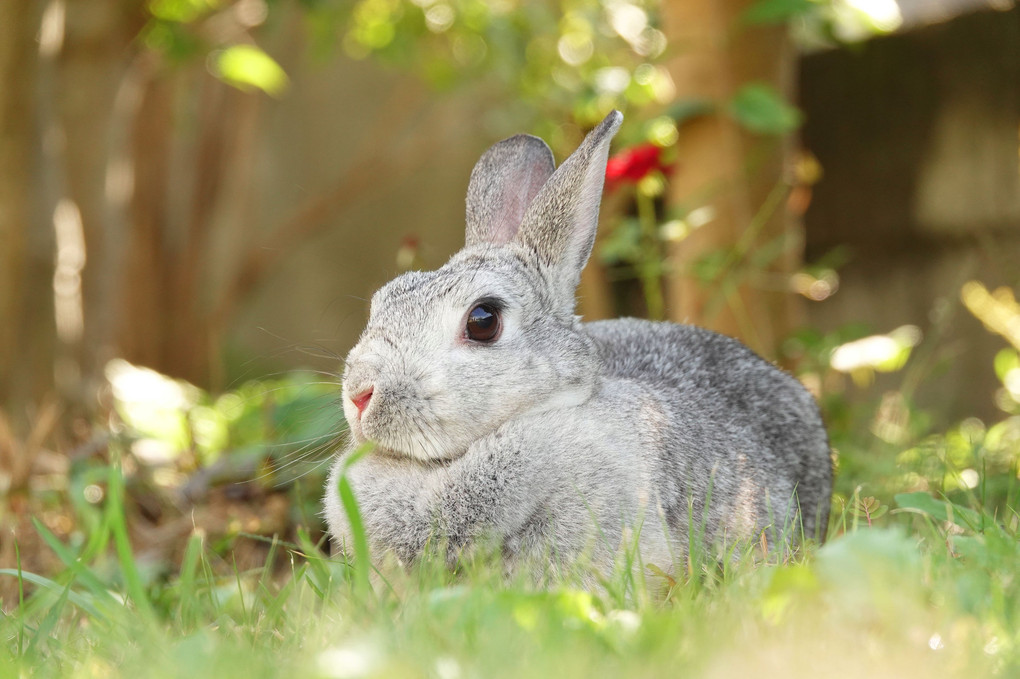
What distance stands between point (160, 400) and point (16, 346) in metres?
1.01

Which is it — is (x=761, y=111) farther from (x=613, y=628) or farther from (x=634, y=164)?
(x=613, y=628)

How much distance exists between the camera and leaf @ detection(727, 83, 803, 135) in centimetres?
345

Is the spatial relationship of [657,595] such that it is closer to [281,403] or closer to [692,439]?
[692,439]

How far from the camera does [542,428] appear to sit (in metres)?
2.25

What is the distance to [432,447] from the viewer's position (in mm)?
2252

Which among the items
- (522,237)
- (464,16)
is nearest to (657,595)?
(522,237)

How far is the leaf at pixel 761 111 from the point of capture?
345cm

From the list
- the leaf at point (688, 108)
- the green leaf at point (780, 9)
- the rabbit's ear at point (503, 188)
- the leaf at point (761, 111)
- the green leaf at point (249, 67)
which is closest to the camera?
the rabbit's ear at point (503, 188)

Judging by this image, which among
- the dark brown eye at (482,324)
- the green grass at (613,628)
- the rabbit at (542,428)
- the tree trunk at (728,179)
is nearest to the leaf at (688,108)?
the tree trunk at (728,179)

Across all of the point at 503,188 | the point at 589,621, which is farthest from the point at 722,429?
the point at 589,621

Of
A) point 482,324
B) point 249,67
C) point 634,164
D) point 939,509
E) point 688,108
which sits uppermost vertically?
point 249,67

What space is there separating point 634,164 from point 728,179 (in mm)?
594

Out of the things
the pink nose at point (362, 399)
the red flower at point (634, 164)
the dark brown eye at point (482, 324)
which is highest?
the red flower at point (634, 164)

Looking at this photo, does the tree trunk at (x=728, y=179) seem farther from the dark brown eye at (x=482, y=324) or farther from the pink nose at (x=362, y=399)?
the pink nose at (x=362, y=399)
